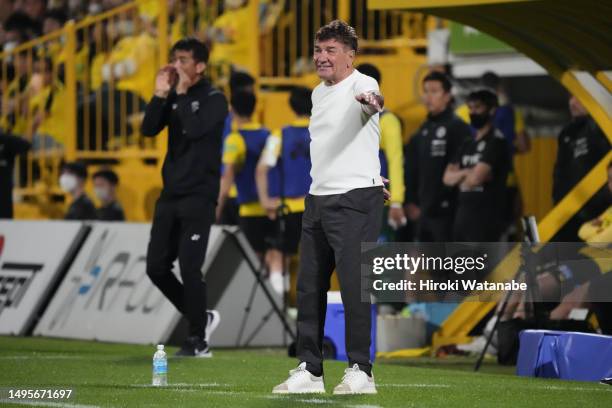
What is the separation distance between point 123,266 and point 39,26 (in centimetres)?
936

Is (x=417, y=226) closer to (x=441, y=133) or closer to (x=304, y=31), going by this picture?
(x=441, y=133)

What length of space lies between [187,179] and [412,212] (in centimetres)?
452

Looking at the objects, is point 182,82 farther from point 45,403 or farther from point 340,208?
point 45,403

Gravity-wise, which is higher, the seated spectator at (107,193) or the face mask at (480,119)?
the face mask at (480,119)

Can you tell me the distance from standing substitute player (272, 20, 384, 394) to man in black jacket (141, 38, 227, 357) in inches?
122

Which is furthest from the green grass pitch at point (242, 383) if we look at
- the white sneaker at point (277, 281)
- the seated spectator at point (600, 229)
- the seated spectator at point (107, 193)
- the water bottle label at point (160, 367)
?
the seated spectator at point (107, 193)

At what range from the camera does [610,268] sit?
12.1m

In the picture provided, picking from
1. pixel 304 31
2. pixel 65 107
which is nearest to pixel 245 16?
pixel 304 31

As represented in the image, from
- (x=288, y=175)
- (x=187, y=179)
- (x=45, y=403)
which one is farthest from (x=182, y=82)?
(x=45, y=403)

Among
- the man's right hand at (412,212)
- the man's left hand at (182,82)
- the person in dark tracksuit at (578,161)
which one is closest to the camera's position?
the man's left hand at (182,82)

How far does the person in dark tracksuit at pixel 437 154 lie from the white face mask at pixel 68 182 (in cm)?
472

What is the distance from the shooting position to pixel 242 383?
33.1 feet

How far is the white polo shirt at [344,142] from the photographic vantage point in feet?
30.0

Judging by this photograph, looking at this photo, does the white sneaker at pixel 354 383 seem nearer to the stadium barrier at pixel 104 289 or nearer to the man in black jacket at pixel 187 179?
the man in black jacket at pixel 187 179
